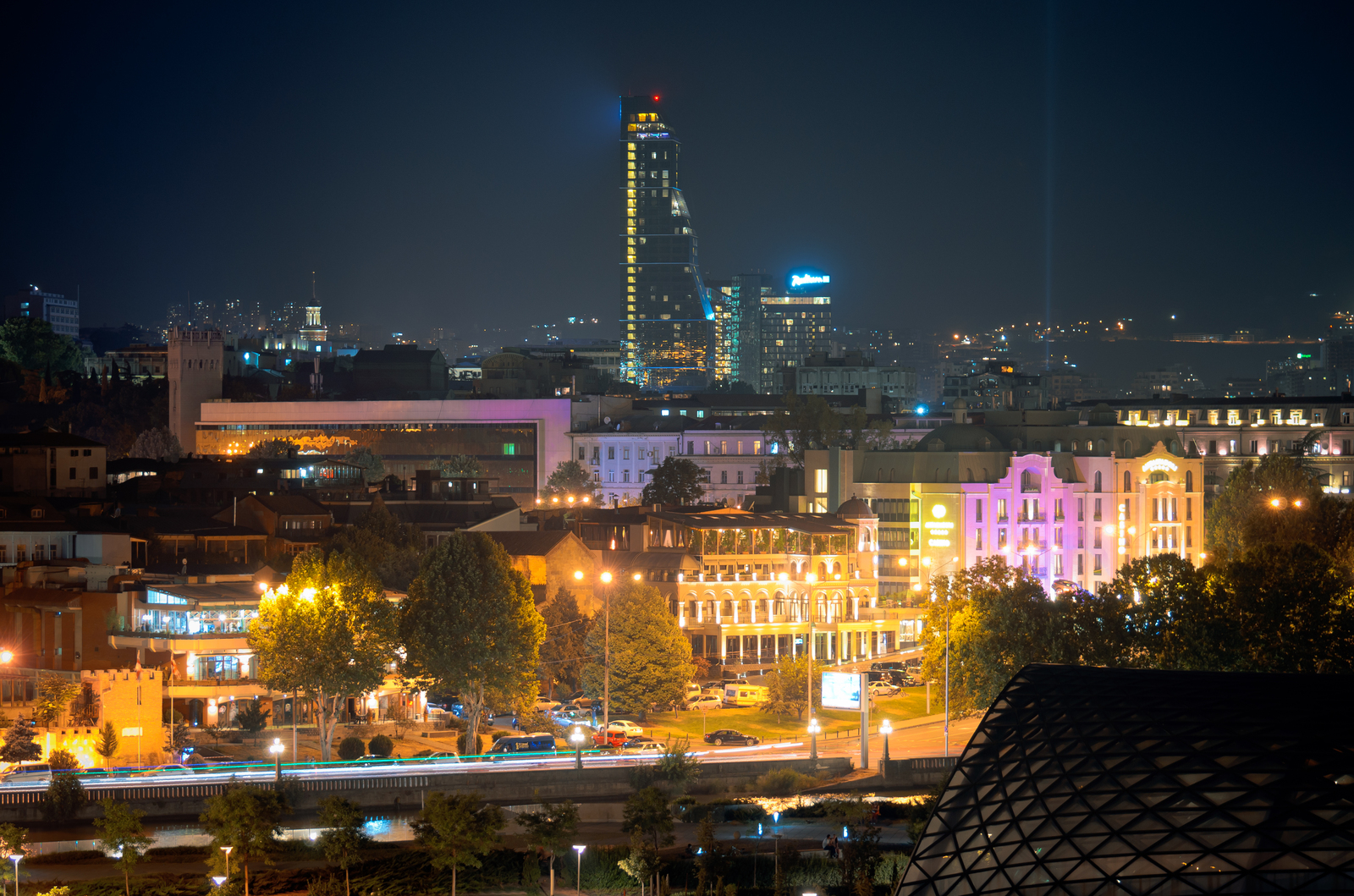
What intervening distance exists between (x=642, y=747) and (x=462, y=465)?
91.3m

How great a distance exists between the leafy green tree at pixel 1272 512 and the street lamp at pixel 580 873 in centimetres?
5302

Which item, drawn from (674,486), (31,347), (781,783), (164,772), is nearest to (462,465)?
(674,486)

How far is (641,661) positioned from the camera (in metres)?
74.3

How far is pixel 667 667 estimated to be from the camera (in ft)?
A: 246

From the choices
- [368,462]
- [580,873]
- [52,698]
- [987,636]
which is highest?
[368,462]

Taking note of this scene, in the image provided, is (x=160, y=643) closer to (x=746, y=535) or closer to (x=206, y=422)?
(x=746, y=535)

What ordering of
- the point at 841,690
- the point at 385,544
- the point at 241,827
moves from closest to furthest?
the point at 241,827, the point at 841,690, the point at 385,544

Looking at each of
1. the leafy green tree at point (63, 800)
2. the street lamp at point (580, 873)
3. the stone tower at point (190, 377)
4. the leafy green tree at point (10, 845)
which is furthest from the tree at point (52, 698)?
the stone tower at point (190, 377)

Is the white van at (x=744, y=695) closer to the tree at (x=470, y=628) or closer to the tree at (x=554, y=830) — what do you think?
the tree at (x=470, y=628)

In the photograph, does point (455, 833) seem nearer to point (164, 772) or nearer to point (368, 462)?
point (164, 772)

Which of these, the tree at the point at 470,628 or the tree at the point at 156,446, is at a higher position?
the tree at the point at 156,446

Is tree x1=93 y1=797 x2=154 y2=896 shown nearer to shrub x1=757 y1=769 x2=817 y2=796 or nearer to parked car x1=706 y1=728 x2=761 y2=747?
shrub x1=757 y1=769 x2=817 y2=796

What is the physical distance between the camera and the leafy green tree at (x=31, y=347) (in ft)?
635

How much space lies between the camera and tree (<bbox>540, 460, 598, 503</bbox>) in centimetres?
15088
